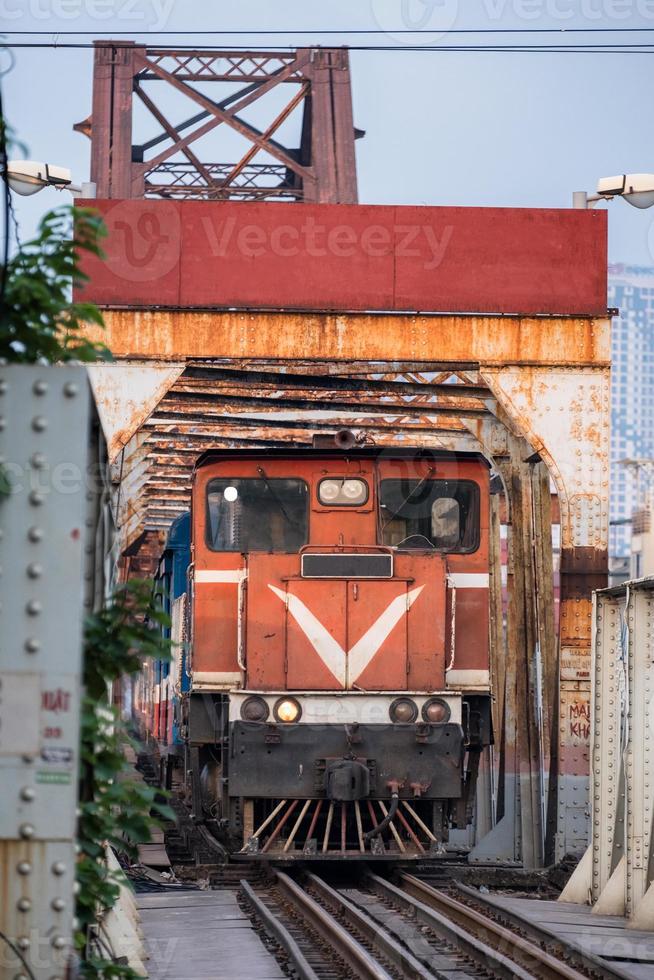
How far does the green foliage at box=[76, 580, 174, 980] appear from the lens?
4770 mm

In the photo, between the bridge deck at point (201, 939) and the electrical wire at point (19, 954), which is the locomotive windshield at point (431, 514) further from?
the electrical wire at point (19, 954)

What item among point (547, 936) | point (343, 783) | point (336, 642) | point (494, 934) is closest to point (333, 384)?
point (336, 642)

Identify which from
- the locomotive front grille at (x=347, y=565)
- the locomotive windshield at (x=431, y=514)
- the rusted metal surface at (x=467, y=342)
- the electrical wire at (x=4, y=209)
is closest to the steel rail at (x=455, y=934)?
the locomotive front grille at (x=347, y=565)

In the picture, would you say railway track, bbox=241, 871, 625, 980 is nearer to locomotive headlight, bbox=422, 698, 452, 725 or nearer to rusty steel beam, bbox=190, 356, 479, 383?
locomotive headlight, bbox=422, 698, 452, 725

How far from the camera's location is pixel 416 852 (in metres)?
11.8

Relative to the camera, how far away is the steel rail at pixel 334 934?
8227mm

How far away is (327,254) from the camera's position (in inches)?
583

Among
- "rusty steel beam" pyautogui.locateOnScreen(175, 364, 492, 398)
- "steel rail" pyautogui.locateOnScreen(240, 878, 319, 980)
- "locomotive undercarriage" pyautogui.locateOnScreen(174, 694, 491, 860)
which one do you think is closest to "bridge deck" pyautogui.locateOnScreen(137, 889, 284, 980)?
"steel rail" pyautogui.locateOnScreen(240, 878, 319, 980)

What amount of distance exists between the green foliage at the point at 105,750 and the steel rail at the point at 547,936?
12.1 ft

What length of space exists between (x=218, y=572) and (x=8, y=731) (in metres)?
8.29

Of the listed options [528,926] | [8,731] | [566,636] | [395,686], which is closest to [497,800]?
[566,636]

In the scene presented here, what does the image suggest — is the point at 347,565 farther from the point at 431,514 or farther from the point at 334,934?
the point at 334,934

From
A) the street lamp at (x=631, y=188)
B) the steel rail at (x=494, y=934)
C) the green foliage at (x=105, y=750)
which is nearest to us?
the green foliage at (x=105, y=750)

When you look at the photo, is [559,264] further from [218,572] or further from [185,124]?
[185,124]
